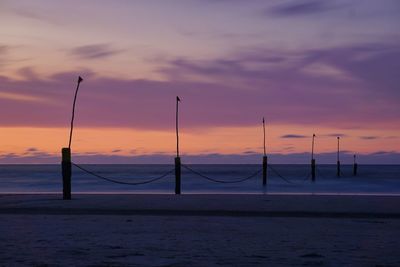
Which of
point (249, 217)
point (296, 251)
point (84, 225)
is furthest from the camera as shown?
point (249, 217)

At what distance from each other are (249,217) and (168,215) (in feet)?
7.42

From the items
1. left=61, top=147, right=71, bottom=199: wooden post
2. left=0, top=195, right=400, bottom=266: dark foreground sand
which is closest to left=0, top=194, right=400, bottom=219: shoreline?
left=0, top=195, right=400, bottom=266: dark foreground sand

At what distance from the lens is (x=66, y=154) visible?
80.9 ft

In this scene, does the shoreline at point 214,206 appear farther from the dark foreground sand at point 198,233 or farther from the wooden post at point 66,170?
the wooden post at point 66,170

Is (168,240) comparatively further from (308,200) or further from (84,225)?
(308,200)

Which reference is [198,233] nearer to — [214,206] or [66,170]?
[214,206]

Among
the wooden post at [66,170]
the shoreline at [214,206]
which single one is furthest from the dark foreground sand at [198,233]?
the wooden post at [66,170]

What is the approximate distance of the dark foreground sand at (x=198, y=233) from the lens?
10.1 meters

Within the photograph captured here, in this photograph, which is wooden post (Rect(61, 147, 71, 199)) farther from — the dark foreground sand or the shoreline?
the dark foreground sand

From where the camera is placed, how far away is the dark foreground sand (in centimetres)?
1012

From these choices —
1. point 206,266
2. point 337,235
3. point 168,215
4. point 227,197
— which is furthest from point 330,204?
point 206,266

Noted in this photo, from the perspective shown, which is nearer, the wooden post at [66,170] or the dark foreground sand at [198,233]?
the dark foreground sand at [198,233]

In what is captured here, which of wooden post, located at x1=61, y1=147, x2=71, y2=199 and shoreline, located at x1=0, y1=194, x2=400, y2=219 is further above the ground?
wooden post, located at x1=61, y1=147, x2=71, y2=199

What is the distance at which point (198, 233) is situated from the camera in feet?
44.8
